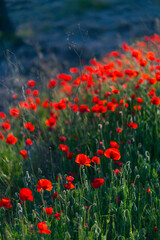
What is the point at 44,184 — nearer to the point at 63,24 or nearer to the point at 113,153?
the point at 113,153


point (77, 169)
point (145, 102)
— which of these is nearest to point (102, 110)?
point (77, 169)

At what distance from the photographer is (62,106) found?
7.59ft

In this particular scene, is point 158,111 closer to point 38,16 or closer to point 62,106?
point 62,106

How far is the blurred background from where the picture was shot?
23.9 feet

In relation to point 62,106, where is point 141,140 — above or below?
below

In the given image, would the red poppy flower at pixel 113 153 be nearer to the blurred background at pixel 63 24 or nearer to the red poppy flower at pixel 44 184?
the red poppy flower at pixel 44 184

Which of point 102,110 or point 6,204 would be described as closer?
point 6,204

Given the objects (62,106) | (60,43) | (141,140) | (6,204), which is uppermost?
(62,106)

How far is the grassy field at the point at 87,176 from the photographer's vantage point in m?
1.69

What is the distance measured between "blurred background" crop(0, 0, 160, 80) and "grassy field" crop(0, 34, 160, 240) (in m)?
3.94

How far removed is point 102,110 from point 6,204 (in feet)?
3.18

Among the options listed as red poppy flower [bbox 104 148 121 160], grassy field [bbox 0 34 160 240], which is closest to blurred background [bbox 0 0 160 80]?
grassy field [bbox 0 34 160 240]

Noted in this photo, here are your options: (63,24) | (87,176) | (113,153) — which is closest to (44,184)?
(113,153)

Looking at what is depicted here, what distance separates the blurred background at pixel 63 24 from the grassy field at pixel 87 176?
3.94 meters
